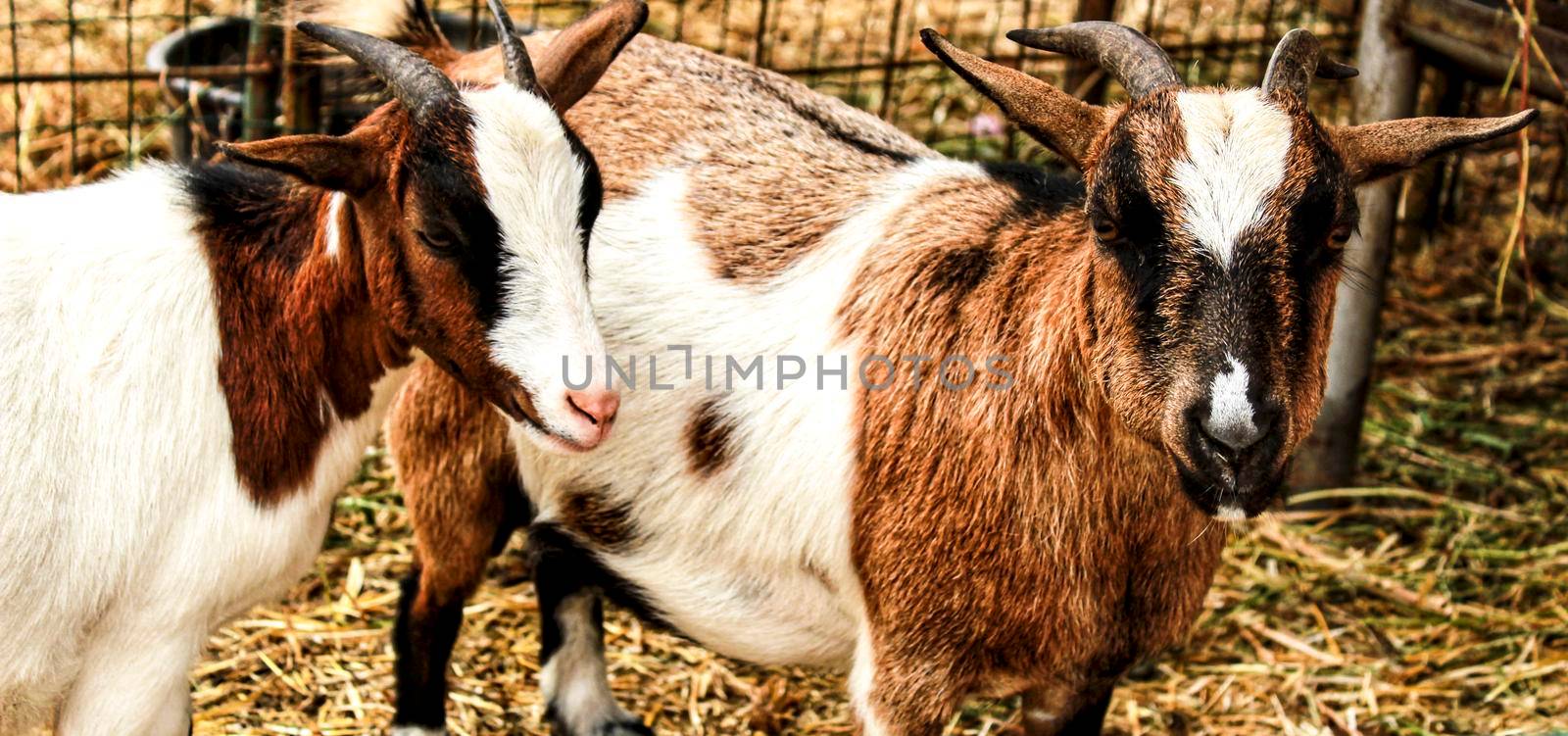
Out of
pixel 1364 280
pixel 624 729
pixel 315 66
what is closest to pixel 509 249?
pixel 624 729

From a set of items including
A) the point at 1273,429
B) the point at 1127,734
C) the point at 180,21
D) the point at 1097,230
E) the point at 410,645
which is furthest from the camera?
the point at 180,21

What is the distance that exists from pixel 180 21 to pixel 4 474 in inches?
195

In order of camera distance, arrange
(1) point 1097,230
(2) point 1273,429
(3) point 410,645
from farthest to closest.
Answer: (3) point 410,645, (1) point 1097,230, (2) point 1273,429

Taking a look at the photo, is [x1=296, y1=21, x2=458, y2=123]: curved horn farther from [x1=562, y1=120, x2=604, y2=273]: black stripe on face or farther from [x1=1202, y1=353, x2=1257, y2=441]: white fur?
[x1=1202, y1=353, x2=1257, y2=441]: white fur

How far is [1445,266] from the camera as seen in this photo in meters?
7.62

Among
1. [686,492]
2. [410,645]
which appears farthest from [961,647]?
[410,645]

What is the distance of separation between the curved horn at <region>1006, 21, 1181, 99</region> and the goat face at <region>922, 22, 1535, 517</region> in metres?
0.06

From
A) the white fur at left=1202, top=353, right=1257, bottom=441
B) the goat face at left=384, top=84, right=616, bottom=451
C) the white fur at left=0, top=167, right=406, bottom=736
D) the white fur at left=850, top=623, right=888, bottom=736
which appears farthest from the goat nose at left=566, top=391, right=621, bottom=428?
the white fur at left=1202, top=353, right=1257, bottom=441

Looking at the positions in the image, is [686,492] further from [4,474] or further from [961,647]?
[4,474]

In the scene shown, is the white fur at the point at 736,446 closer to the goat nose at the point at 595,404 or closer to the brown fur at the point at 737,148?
the brown fur at the point at 737,148

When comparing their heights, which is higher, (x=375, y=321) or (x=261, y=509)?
(x=375, y=321)

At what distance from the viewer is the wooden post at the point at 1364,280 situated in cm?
545

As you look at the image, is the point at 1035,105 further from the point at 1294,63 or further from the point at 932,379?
the point at 932,379

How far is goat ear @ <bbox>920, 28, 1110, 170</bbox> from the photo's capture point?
3.27 metres
